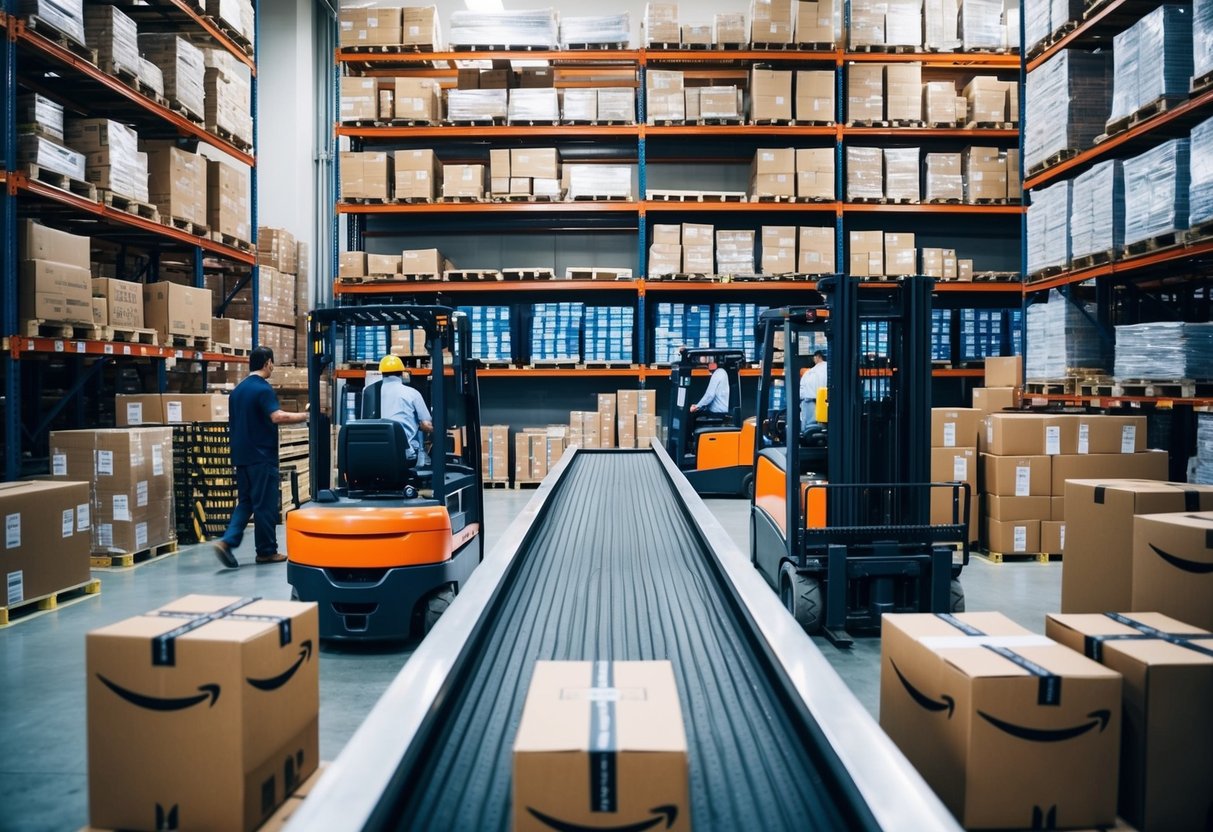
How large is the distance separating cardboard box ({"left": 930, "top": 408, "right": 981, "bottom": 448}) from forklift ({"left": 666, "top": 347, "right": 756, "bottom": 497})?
2.48 m

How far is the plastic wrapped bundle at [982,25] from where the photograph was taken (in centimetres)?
963

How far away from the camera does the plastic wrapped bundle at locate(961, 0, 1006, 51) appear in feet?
31.6

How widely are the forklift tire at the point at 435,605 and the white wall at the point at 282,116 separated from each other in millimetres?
8553

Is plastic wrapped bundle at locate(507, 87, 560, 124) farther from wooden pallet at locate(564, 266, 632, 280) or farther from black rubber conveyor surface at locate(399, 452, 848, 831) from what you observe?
black rubber conveyor surface at locate(399, 452, 848, 831)

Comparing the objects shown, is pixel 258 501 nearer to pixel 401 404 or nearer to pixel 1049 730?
pixel 401 404

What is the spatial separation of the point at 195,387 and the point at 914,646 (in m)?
9.35

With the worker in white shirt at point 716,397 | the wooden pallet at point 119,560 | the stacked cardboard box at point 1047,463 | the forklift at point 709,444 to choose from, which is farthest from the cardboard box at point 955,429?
the wooden pallet at point 119,560

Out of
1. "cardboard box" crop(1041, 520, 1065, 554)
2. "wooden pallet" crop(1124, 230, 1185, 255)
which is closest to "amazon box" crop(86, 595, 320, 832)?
"cardboard box" crop(1041, 520, 1065, 554)

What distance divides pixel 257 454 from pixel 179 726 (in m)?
4.27

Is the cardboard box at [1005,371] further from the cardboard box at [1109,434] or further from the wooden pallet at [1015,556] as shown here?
the wooden pallet at [1015,556]

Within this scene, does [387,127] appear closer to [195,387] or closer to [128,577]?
[195,387]

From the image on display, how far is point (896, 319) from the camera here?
4215 mm

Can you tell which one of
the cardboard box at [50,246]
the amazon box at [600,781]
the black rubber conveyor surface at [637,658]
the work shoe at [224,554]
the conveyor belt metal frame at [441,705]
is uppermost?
the cardboard box at [50,246]

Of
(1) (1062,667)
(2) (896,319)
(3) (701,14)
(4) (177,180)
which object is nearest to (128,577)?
(4) (177,180)
